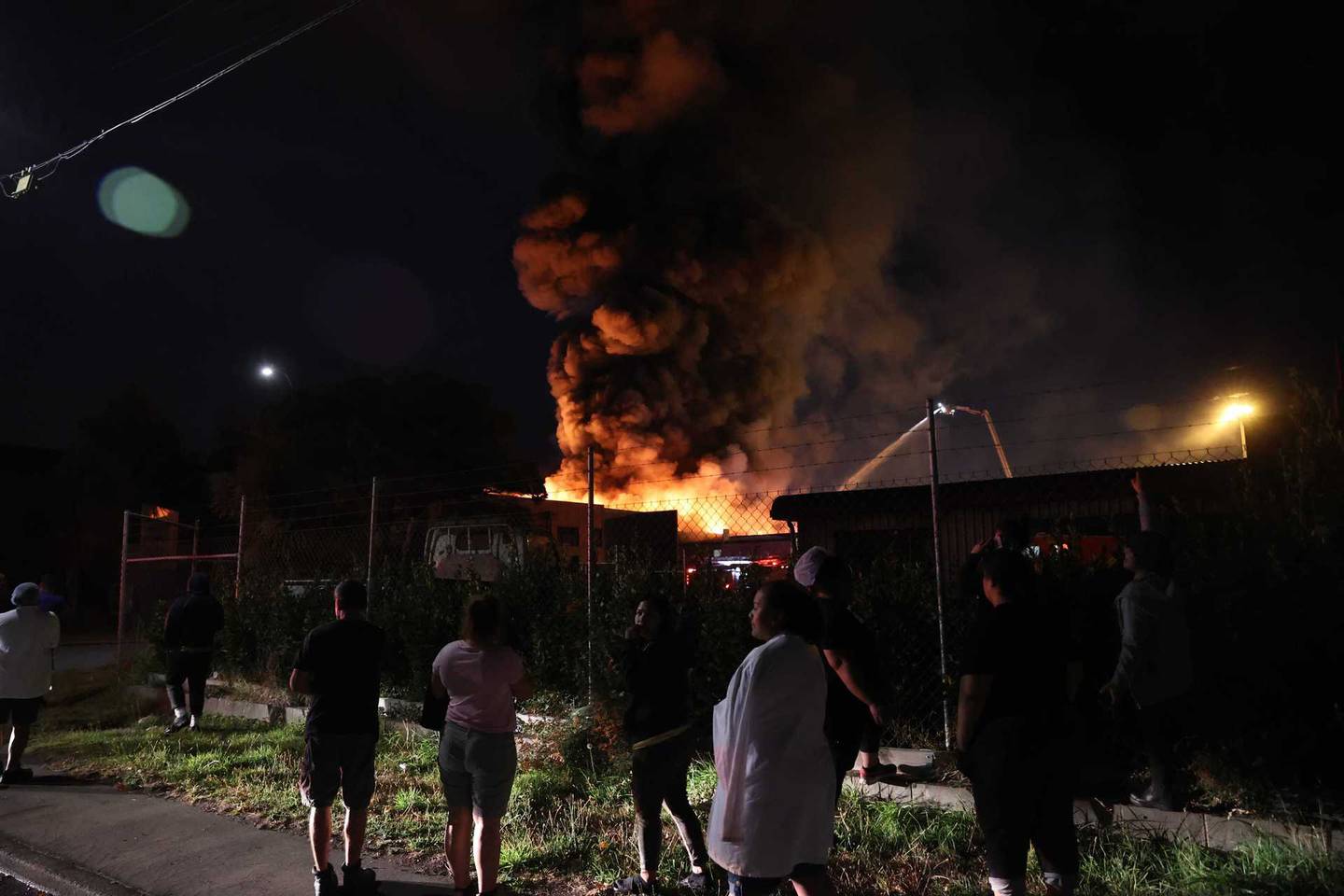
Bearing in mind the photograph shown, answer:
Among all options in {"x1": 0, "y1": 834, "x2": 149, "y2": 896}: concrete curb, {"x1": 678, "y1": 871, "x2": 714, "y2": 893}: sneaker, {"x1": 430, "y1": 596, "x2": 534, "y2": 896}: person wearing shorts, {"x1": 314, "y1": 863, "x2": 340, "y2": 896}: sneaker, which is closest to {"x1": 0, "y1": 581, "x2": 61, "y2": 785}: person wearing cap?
{"x1": 0, "y1": 834, "x2": 149, "y2": 896}: concrete curb

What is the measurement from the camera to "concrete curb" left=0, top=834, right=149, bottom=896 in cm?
523

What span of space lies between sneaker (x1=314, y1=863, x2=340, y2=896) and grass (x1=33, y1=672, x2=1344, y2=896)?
779 mm

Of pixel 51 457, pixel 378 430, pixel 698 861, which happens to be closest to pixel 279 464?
pixel 378 430

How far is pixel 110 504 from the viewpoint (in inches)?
1348

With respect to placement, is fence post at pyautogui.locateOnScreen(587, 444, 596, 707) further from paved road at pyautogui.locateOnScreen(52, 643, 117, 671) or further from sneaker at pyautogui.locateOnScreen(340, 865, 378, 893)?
paved road at pyautogui.locateOnScreen(52, 643, 117, 671)

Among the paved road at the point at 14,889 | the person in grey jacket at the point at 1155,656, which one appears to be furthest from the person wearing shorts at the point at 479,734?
the person in grey jacket at the point at 1155,656

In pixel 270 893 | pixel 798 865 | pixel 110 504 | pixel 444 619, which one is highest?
pixel 110 504

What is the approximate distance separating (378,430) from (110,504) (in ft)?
35.0

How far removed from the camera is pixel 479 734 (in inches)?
181

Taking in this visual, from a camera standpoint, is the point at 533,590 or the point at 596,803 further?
the point at 533,590

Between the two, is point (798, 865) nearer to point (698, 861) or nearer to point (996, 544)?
point (698, 861)

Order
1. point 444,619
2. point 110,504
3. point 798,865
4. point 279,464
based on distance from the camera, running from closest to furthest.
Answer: point 798,865, point 444,619, point 279,464, point 110,504

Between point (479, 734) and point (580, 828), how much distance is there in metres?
1.68

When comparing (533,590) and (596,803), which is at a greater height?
(533,590)
